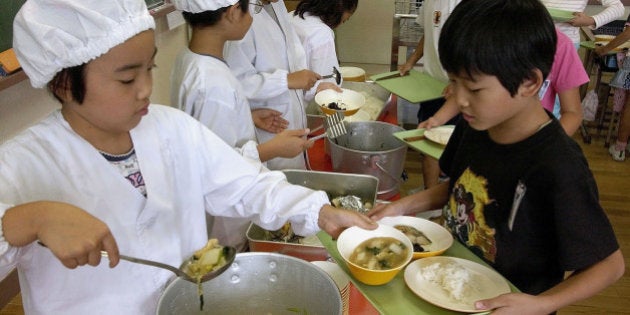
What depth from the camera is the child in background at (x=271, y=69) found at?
59.4 inches

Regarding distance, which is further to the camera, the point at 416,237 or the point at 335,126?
the point at 335,126

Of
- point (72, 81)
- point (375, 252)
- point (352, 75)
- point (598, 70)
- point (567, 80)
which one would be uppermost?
point (72, 81)

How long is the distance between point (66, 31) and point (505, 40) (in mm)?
688

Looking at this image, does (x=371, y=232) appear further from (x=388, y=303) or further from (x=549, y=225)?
(x=549, y=225)

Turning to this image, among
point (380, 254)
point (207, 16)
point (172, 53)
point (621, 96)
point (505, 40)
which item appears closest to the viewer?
point (505, 40)

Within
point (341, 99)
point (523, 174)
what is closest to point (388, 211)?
point (523, 174)

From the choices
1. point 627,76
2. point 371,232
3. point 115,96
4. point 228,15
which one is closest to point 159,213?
point 115,96

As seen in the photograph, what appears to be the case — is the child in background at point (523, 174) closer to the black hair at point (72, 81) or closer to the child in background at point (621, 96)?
the black hair at point (72, 81)

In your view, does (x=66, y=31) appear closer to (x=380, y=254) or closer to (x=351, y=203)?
→ (x=380, y=254)

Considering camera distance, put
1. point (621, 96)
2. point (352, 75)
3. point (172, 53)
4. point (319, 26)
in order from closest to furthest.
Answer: point (319, 26) < point (352, 75) < point (172, 53) < point (621, 96)

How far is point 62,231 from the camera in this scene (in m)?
0.58

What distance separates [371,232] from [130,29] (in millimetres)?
580

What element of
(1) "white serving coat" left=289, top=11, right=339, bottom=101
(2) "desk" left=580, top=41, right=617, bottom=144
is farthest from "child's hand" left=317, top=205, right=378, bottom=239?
(2) "desk" left=580, top=41, right=617, bottom=144

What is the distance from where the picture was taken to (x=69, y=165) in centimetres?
75
